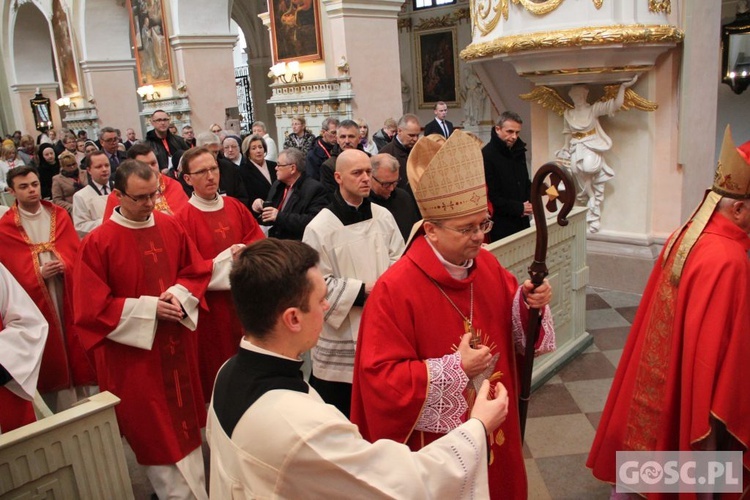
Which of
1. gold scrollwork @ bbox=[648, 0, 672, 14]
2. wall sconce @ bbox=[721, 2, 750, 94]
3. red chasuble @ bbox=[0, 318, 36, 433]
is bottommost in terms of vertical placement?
red chasuble @ bbox=[0, 318, 36, 433]

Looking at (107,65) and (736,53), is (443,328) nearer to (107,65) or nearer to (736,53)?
(736,53)

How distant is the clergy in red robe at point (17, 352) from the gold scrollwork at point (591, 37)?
13.2ft

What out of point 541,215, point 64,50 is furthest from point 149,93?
point 541,215

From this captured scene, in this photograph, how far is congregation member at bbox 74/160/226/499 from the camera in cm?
307

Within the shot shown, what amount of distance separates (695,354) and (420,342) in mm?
1088

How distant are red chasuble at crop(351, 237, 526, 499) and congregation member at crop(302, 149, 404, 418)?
2.96 ft

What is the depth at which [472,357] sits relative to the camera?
2072 mm

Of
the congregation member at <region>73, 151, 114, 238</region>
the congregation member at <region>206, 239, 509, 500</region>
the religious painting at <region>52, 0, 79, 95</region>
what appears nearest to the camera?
the congregation member at <region>206, 239, 509, 500</region>

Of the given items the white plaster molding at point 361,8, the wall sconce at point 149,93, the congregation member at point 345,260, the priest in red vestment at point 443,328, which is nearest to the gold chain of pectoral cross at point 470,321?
the priest in red vestment at point 443,328

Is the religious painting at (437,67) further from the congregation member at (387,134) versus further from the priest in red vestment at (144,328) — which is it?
the priest in red vestment at (144,328)

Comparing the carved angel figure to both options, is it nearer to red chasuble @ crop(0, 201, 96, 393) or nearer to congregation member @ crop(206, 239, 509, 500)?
red chasuble @ crop(0, 201, 96, 393)

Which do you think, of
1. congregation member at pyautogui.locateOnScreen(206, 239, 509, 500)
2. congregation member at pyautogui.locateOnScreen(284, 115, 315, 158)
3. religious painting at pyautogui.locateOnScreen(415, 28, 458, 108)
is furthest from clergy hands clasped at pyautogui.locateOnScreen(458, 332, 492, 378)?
religious painting at pyautogui.locateOnScreen(415, 28, 458, 108)

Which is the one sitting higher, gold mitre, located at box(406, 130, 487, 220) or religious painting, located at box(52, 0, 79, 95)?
religious painting, located at box(52, 0, 79, 95)

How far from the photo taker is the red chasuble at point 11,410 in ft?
8.82
